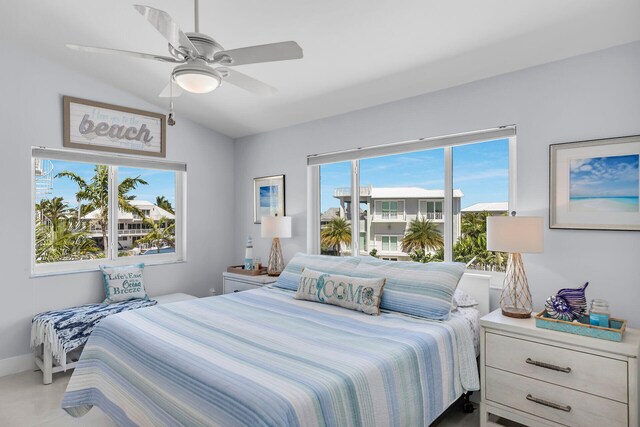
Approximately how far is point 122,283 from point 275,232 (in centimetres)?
159

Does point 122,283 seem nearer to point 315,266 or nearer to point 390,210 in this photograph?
point 315,266

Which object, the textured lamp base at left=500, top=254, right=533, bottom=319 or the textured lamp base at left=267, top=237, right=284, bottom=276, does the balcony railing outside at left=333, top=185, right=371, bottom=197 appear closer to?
the textured lamp base at left=267, top=237, right=284, bottom=276

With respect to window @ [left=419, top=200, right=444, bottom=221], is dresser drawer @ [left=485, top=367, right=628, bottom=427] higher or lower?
lower

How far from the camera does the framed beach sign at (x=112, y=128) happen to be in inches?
143

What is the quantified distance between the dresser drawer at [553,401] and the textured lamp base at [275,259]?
2443mm

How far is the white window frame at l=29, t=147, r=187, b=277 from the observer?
11.5ft

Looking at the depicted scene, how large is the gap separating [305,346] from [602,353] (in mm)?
1529

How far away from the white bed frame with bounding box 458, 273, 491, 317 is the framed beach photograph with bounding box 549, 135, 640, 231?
2.00ft

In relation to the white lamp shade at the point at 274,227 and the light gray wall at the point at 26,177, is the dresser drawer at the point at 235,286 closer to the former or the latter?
the white lamp shade at the point at 274,227

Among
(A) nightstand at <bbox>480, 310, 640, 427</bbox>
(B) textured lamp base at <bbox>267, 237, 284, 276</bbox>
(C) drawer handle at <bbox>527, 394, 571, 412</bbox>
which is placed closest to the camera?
(A) nightstand at <bbox>480, 310, 640, 427</bbox>

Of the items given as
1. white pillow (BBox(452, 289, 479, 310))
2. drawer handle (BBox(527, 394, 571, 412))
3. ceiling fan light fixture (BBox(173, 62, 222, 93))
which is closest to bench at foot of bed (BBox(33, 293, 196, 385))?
ceiling fan light fixture (BBox(173, 62, 222, 93))

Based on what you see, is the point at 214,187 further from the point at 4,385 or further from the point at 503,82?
the point at 503,82

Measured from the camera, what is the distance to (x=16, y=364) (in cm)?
330

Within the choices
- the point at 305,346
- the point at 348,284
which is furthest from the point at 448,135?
the point at 305,346
